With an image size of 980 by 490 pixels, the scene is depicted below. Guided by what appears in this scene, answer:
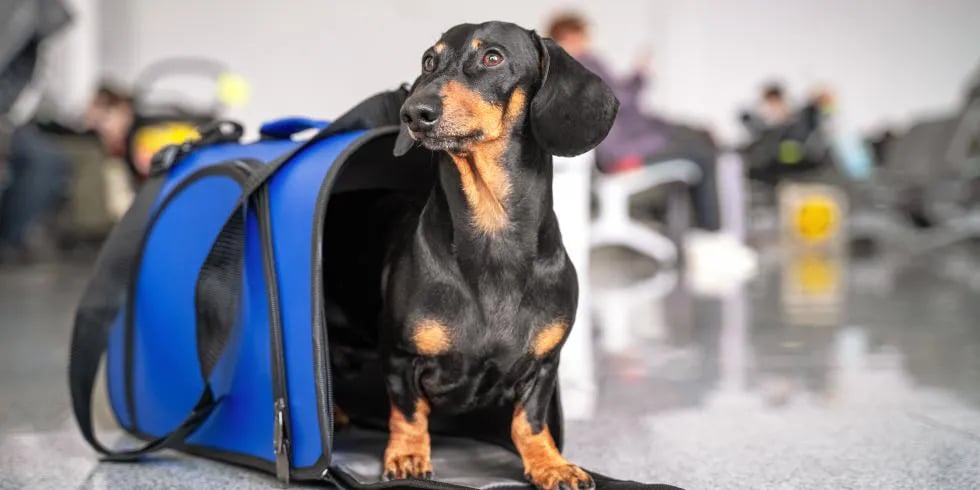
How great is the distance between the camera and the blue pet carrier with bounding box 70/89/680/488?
162 cm

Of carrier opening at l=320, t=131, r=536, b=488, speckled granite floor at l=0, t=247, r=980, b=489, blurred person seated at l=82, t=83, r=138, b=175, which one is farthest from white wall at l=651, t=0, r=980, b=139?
carrier opening at l=320, t=131, r=536, b=488

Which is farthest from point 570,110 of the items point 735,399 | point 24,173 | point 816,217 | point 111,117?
point 816,217

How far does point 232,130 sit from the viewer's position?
7.07 ft

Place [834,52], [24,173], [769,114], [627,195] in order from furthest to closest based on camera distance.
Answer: [834,52]
[769,114]
[627,195]
[24,173]

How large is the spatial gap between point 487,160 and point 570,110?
142mm

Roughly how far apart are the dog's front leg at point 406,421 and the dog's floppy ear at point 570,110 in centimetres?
40

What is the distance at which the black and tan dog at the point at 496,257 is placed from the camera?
1529mm

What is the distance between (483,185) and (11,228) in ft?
16.5

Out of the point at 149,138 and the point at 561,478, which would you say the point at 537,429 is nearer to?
the point at 561,478

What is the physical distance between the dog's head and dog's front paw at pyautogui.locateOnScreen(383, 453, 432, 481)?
0.45 m

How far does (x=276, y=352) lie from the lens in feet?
5.44

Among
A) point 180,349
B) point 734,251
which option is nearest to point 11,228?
point 734,251

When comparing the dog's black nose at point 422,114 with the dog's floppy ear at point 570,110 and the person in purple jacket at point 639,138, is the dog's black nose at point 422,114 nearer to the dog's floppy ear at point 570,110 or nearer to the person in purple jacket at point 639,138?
the dog's floppy ear at point 570,110

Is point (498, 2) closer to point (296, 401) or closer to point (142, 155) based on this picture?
point (142, 155)
